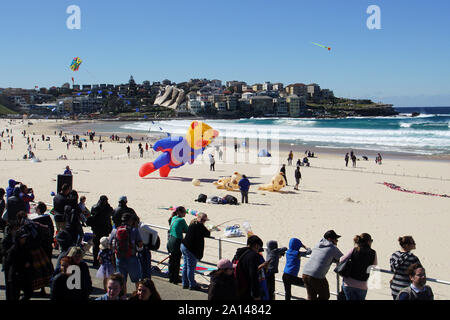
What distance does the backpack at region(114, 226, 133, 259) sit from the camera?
5.53m

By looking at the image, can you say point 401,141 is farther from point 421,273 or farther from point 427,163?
point 421,273

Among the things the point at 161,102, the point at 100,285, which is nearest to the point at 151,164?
the point at 100,285

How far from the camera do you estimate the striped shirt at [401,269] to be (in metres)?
4.65

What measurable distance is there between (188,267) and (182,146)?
14613 millimetres

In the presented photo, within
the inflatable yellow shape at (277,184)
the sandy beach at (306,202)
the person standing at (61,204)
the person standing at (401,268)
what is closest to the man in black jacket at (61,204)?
the person standing at (61,204)

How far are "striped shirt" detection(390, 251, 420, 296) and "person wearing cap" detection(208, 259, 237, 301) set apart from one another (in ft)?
5.91

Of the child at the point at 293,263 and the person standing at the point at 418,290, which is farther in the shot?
the child at the point at 293,263

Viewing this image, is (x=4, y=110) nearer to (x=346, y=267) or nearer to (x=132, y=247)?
(x=132, y=247)

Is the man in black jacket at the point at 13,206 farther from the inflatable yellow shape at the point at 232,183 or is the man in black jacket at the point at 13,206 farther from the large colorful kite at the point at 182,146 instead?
the large colorful kite at the point at 182,146

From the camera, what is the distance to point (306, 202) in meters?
15.9

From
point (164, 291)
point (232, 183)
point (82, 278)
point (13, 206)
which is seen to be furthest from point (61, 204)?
point (232, 183)

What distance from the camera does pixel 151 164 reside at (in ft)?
68.5

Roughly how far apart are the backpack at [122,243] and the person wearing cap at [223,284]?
164 cm
